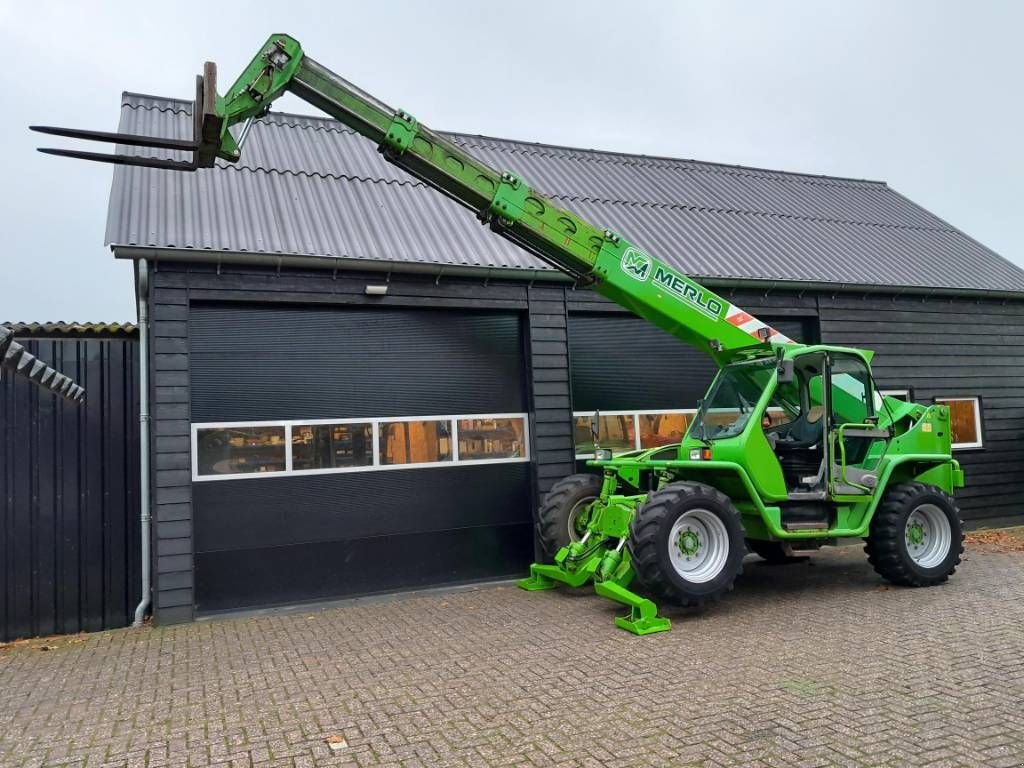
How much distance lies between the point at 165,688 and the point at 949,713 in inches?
199

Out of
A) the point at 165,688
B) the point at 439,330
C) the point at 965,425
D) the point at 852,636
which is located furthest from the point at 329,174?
the point at 965,425

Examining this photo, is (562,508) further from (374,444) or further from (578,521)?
(374,444)

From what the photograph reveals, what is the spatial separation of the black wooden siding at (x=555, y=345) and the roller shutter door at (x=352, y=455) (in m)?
0.24

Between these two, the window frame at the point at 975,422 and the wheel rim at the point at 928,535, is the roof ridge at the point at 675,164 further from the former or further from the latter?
the wheel rim at the point at 928,535

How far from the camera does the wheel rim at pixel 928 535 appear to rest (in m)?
7.96

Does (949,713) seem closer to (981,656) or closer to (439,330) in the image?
(981,656)

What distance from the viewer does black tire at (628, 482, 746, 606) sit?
21.4 ft

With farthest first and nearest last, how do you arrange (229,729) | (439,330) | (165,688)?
1. (439,330)
2. (165,688)
3. (229,729)

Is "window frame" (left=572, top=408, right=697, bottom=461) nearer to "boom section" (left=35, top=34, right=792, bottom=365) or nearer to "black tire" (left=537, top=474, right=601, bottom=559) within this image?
"black tire" (left=537, top=474, right=601, bottom=559)

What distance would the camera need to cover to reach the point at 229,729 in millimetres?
4512

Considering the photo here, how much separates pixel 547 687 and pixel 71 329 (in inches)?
238

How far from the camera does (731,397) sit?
26.6 ft

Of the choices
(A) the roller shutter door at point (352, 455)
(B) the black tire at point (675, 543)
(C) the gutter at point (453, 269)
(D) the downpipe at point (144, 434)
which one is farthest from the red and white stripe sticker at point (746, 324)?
(D) the downpipe at point (144, 434)

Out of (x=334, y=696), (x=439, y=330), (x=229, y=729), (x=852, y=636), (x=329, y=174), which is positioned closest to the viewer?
(x=229, y=729)
